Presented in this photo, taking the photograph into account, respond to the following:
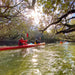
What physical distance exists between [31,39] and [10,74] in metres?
25.5

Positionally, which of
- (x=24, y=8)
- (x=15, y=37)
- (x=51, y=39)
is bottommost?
(x=51, y=39)

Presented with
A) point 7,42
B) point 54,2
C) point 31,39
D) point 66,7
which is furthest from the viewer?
point 31,39

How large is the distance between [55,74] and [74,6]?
5.11 meters

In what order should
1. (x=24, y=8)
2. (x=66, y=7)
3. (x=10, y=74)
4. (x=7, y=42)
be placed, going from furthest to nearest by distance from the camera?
(x=7, y=42)
(x=24, y=8)
(x=66, y=7)
(x=10, y=74)

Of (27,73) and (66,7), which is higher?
(66,7)

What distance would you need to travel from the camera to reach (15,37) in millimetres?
25000

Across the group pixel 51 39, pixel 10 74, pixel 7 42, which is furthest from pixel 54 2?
pixel 51 39

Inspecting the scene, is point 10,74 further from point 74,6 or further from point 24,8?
point 24,8

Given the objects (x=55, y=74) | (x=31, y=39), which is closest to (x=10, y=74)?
(x=55, y=74)

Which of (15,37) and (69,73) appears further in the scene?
(15,37)

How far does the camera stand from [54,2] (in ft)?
19.2

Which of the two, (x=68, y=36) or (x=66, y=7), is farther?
(x=68, y=36)

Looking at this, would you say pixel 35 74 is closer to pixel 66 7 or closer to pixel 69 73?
pixel 69 73

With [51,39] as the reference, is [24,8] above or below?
above
